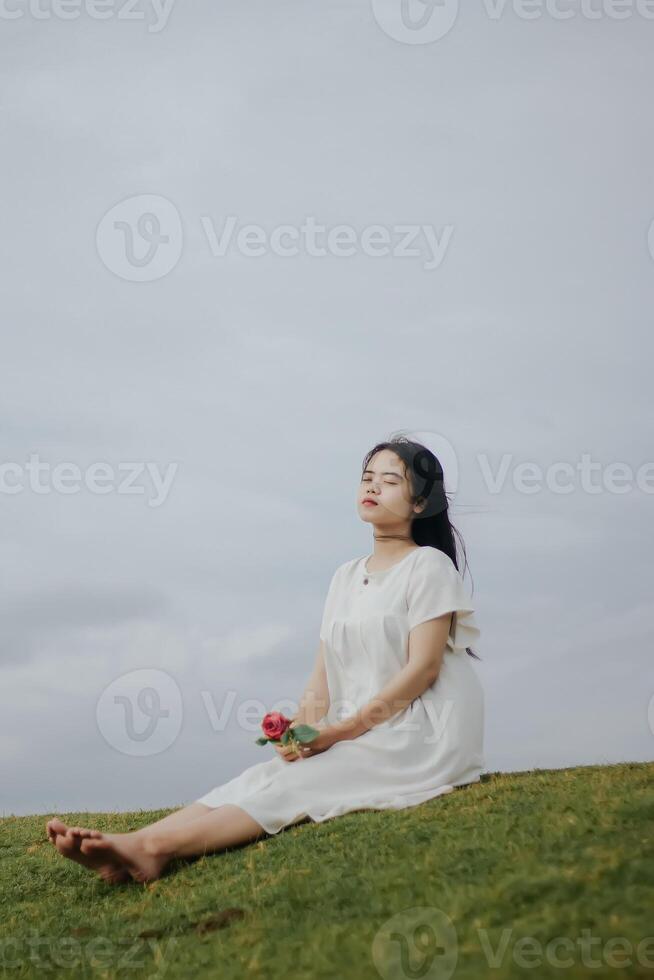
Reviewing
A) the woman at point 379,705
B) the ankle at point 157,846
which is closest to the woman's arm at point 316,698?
the woman at point 379,705

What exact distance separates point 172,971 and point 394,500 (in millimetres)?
3355

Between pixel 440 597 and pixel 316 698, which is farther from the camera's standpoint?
pixel 316 698

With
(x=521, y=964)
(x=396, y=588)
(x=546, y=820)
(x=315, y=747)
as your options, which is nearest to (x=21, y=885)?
(x=315, y=747)

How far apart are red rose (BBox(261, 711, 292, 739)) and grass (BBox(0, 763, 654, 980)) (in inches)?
22.8

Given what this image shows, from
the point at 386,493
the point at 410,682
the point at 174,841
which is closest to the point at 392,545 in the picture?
the point at 386,493

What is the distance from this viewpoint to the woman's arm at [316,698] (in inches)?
281

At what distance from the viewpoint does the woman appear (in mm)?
6297

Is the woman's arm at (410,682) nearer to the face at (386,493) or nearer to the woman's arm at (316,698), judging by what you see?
the woman's arm at (316,698)

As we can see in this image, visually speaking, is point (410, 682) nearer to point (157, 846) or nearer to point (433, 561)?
point (433, 561)

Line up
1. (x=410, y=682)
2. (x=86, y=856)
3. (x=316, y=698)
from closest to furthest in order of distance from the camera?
(x=86, y=856)
(x=410, y=682)
(x=316, y=698)

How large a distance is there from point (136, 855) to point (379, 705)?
1.72 meters

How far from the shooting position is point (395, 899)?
464 cm

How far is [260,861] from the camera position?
5.90m

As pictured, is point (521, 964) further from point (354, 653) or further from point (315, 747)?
point (354, 653)
